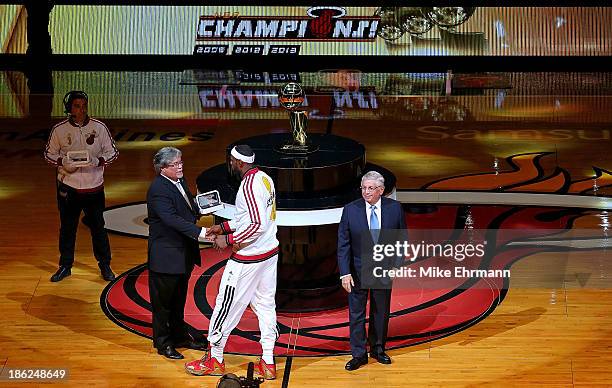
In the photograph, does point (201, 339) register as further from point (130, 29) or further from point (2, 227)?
point (130, 29)

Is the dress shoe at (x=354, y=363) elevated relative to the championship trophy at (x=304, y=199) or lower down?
lower down

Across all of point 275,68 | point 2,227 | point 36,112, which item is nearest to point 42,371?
point 2,227

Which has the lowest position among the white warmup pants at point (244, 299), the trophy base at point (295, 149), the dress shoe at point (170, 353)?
the dress shoe at point (170, 353)

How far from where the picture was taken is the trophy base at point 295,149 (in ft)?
30.1

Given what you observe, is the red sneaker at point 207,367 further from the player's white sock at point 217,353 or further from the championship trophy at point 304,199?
the championship trophy at point 304,199

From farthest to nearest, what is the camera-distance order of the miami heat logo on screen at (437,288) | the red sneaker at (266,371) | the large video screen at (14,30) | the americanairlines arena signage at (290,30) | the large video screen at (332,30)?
the large video screen at (14,30)
the americanairlines arena signage at (290,30)
the large video screen at (332,30)
the miami heat logo on screen at (437,288)
the red sneaker at (266,371)

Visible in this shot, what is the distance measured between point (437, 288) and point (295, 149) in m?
1.58

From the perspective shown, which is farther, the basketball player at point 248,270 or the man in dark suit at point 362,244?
the man in dark suit at point 362,244

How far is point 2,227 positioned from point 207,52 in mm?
7599

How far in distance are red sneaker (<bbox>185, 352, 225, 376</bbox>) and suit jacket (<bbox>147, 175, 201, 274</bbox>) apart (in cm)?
60

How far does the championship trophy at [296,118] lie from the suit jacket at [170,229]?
4.20 feet

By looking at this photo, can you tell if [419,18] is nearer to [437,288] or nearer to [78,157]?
[437,288]

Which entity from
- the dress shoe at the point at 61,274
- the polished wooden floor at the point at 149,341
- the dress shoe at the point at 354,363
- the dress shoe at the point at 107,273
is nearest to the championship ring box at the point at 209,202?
the polished wooden floor at the point at 149,341

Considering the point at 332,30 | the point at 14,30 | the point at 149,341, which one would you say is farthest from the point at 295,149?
the point at 14,30
